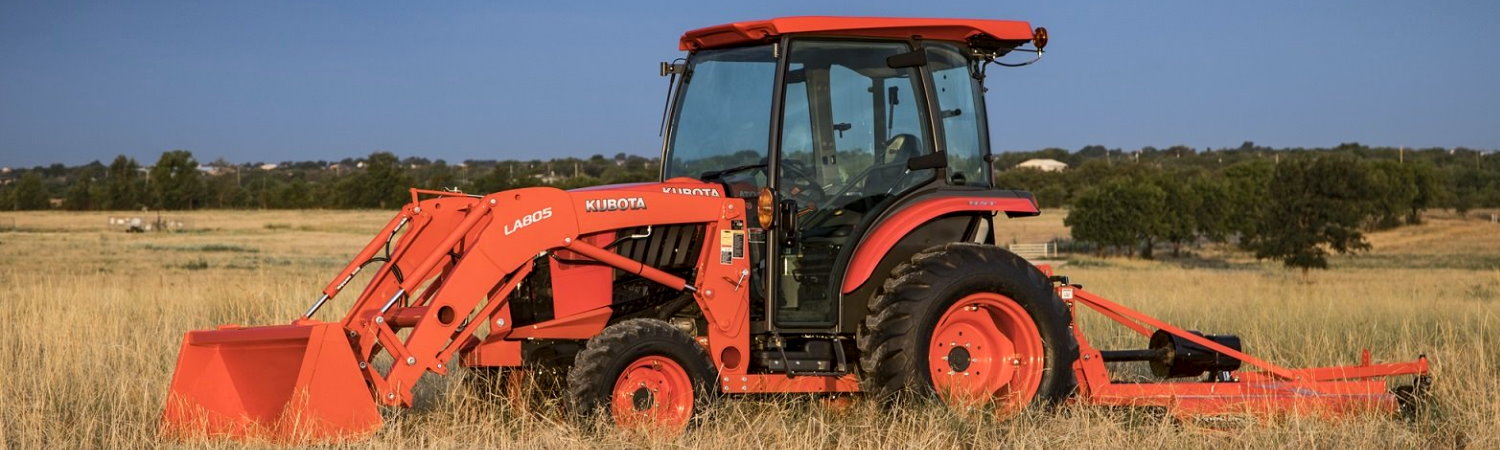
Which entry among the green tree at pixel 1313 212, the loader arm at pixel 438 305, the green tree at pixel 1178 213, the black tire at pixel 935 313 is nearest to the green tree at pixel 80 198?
the green tree at pixel 1178 213

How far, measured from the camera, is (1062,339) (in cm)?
753

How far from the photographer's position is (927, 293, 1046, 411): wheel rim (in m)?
7.38

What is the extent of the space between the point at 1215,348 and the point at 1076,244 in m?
71.8

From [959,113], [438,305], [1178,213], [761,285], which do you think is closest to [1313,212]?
[1178,213]

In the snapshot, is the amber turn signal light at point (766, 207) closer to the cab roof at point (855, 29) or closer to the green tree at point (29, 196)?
the cab roof at point (855, 29)

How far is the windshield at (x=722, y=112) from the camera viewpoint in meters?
7.41

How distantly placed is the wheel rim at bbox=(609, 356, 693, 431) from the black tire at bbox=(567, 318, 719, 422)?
3cm

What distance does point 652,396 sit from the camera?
6555mm

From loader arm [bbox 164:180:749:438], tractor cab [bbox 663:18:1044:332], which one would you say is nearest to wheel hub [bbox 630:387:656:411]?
loader arm [bbox 164:180:749:438]

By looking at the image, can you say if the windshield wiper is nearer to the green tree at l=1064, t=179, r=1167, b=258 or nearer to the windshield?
the windshield

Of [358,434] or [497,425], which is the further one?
[497,425]

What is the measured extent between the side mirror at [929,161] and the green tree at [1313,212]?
44246mm

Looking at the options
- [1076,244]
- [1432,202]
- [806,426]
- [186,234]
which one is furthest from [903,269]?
[1432,202]

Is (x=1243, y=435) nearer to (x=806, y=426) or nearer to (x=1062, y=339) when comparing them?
(x=1062, y=339)
